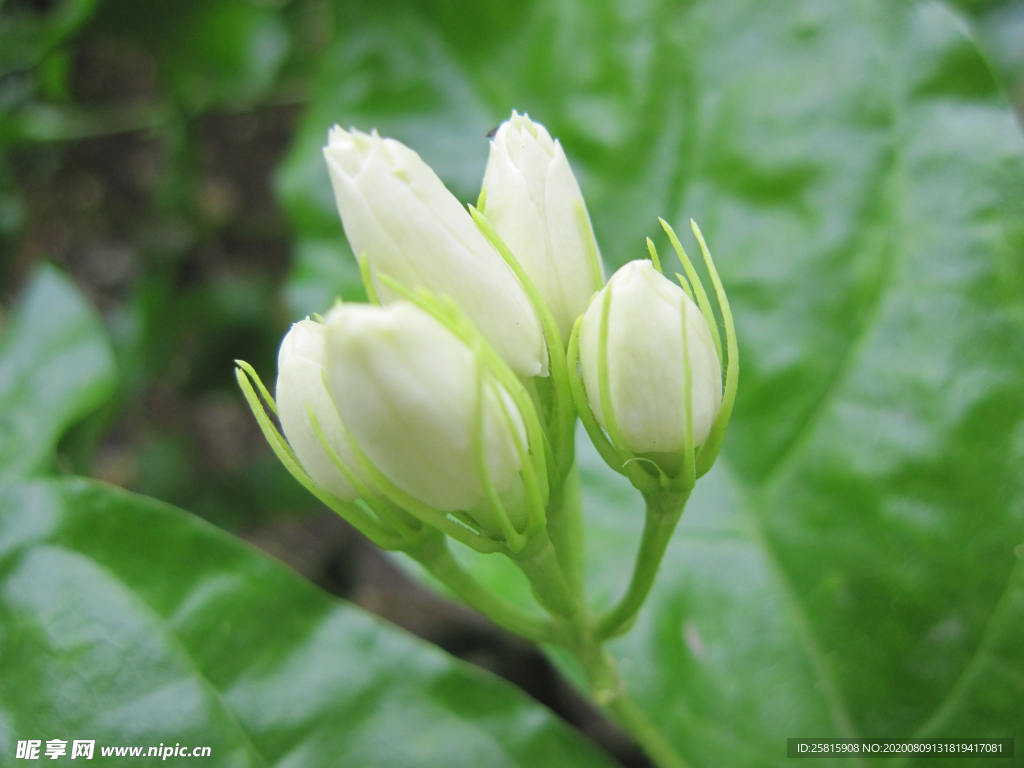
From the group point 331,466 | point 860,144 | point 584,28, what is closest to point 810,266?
point 860,144

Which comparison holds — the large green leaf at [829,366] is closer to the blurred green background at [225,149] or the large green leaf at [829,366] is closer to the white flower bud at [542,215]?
the blurred green background at [225,149]

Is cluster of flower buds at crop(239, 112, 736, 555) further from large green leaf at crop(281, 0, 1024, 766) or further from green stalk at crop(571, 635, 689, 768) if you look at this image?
large green leaf at crop(281, 0, 1024, 766)

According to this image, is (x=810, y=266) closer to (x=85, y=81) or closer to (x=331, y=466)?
(x=331, y=466)

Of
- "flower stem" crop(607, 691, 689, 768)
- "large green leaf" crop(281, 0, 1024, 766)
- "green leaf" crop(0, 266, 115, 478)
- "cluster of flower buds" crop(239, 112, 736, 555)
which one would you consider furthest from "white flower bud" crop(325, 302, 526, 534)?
"green leaf" crop(0, 266, 115, 478)

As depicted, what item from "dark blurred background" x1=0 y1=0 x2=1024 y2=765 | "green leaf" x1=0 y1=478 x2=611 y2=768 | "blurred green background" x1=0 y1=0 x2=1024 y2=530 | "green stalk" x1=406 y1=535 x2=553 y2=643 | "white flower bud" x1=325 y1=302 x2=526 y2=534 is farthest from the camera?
"dark blurred background" x1=0 y1=0 x2=1024 y2=765

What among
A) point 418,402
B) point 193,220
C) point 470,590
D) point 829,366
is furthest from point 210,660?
point 193,220
